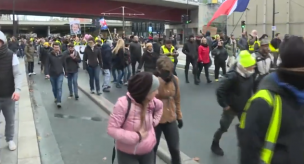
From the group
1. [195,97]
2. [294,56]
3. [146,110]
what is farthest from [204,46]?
[294,56]

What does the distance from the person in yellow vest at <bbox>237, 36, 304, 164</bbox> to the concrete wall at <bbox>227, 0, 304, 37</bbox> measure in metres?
40.4

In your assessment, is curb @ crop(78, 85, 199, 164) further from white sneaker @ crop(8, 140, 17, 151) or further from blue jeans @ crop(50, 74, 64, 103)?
white sneaker @ crop(8, 140, 17, 151)

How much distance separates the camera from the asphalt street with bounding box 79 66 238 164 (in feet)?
17.2

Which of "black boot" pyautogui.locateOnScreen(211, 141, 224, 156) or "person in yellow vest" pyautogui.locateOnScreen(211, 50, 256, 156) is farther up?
"person in yellow vest" pyautogui.locateOnScreen(211, 50, 256, 156)

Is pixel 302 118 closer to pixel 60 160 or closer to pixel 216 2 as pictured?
pixel 60 160

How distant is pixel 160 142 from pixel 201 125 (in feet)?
4.82

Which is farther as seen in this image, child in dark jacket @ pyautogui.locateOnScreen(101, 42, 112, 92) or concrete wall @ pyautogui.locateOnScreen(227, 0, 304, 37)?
concrete wall @ pyautogui.locateOnScreen(227, 0, 304, 37)

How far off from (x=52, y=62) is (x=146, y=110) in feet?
21.4

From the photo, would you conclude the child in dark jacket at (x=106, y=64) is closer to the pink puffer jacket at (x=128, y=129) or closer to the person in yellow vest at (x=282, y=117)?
the pink puffer jacket at (x=128, y=129)

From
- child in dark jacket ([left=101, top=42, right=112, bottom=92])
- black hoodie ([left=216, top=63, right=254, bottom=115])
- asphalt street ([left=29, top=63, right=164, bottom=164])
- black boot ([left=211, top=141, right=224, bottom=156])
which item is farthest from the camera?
child in dark jacket ([left=101, top=42, right=112, bottom=92])

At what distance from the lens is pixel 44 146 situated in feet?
19.2

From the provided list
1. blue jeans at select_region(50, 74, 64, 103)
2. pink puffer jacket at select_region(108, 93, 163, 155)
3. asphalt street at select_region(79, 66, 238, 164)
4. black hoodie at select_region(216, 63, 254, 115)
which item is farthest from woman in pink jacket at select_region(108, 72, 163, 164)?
blue jeans at select_region(50, 74, 64, 103)

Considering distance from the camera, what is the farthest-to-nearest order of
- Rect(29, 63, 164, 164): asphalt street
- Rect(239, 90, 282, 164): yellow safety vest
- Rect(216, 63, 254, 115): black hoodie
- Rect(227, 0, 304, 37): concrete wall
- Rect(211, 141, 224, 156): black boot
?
1. Rect(227, 0, 304, 37): concrete wall
2. Rect(29, 63, 164, 164): asphalt street
3. Rect(211, 141, 224, 156): black boot
4. Rect(216, 63, 254, 115): black hoodie
5. Rect(239, 90, 282, 164): yellow safety vest

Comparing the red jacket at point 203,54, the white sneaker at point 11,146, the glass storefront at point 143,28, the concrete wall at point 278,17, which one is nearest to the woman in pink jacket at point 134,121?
the white sneaker at point 11,146
